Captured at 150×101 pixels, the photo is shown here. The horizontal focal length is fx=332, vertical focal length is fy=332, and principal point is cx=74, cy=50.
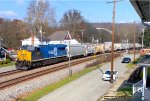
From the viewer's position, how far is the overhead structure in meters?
11.3

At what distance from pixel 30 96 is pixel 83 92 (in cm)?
462

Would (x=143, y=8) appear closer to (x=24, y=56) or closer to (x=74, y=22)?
(x=24, y=56)

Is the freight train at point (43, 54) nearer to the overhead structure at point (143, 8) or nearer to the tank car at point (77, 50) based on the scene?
the tank car at point (77, 50)

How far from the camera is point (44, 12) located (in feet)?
360

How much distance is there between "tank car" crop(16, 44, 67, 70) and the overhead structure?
32094 mm

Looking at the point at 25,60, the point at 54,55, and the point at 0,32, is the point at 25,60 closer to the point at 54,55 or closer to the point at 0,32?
the point at 54,55

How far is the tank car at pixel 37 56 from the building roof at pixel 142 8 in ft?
105

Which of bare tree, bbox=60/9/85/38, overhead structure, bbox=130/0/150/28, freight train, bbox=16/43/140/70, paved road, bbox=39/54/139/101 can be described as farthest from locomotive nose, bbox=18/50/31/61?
bare tree, bbox=60/9/85/38

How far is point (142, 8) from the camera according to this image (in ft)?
43.3

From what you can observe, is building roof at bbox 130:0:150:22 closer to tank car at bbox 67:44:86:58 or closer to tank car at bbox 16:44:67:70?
tank car at bbox 16:44:67:70

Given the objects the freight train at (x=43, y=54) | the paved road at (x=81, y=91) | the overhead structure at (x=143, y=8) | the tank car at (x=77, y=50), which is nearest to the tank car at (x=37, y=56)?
the freight train at (x=43, y=54)

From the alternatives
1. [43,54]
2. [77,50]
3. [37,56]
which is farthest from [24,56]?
[77,50]

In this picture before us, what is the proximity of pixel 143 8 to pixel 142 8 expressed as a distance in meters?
0.08

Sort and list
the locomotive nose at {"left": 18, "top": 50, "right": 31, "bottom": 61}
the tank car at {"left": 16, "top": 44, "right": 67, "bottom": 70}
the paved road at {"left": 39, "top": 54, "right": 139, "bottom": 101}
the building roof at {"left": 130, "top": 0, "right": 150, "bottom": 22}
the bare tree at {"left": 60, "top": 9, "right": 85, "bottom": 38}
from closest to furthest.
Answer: the building roof at {"left": 130, "top": 0, "right": 150, "bottom": 22}, the paved road at {"left": 39, "top": 54, "right": 139, "bottom": 101}, the locomotive nose at {"left": 18, "top": 50, "right": 31, "bottom": 61}, the tank car at {"left": 16, "top": 44, "right": 67, "bottom": 70}, the bare tree at {"left": 60, "top": 9, "right": 85, "bottom": 38}
